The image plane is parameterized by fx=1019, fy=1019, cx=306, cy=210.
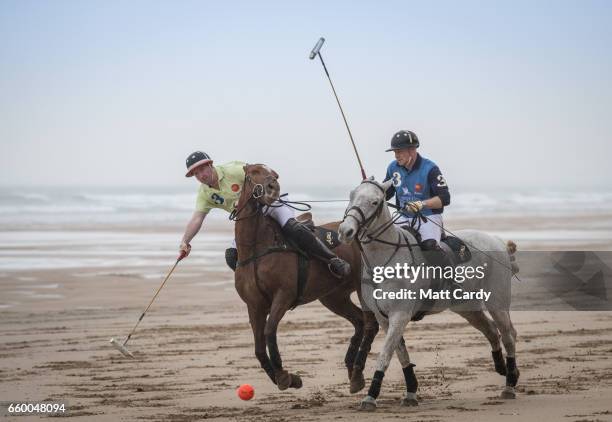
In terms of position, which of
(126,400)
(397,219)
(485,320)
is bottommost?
(126,400)

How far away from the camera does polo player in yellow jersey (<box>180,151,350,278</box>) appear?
10.2m

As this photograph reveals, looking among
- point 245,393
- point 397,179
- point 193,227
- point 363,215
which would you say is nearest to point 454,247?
point 397,179

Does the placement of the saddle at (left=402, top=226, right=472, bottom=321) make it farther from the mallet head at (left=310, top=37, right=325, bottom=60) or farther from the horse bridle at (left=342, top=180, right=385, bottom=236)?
the mallet head at (left=310, top=37, right=325, bottom=60)

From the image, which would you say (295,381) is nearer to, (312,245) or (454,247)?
(312,245)

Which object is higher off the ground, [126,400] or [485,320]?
[485,320]

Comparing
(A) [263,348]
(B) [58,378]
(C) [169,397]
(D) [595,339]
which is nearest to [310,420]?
(A) [263,348]

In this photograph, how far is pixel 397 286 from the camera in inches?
362

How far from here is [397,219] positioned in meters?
9.95

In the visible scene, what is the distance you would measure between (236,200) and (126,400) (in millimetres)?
2275

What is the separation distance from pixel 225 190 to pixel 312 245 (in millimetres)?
1058

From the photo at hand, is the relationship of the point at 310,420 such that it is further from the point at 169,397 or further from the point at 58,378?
the point at 58,378

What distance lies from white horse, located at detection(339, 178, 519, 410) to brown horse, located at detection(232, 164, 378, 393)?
0.55 metres

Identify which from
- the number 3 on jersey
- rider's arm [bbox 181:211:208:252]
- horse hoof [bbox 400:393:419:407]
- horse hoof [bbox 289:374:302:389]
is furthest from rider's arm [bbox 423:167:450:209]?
rider's arm [bbox 181:211:208:252]

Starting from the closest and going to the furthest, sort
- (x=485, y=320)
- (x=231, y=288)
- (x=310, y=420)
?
(x=310, y=420)
(x=485, y=320)
(x=231, y=288)
